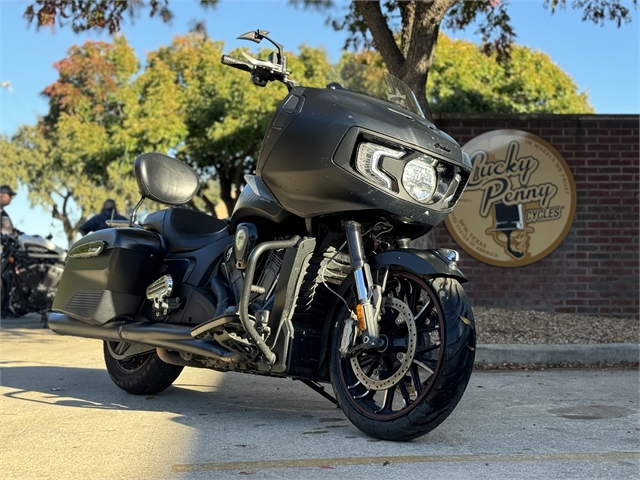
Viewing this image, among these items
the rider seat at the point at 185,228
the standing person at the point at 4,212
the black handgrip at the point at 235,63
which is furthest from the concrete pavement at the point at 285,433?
the standing person at the point at 4,212

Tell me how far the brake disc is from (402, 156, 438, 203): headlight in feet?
1.69

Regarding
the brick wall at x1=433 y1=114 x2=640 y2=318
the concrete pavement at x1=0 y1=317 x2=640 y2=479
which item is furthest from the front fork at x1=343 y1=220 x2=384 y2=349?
the brick wall at x1=433 y1=114 x2=640 y2=318

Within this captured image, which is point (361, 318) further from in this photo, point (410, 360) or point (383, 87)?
point (383, 87)

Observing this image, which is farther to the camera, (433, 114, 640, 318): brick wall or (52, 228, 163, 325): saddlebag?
(433, 114, 640, 318): brick wall

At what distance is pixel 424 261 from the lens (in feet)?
12.9

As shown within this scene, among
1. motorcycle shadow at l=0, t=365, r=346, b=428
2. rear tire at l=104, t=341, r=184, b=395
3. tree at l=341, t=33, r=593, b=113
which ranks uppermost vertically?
tree at l=341, t=33, r=593, b=113

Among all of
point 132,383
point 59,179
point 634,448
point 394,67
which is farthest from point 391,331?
point 59,179

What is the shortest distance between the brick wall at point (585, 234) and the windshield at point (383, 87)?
5203 millimetres

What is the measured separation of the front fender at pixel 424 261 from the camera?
3904mm

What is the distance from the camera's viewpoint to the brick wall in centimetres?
994

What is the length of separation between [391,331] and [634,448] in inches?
47.5

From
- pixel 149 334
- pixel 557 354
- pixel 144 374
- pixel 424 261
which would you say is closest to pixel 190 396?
pixel 144 374

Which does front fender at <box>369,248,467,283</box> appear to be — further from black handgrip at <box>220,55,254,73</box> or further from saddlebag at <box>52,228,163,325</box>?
saddlebag at <box>52,228,163,325</box>

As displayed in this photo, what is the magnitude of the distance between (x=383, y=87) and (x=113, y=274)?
202cm
